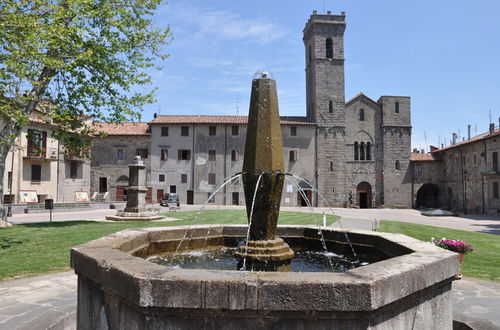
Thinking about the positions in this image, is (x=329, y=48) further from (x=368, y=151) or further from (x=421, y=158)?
(x=421, y=158)

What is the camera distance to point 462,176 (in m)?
40.0

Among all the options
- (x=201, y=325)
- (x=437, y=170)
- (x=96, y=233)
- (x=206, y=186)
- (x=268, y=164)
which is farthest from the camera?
(x=437, y=170)

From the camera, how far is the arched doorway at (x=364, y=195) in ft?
137

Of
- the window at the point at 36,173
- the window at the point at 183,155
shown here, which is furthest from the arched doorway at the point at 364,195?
the window at the point at 36,173

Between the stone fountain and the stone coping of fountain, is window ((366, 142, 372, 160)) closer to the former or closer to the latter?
the stone fountain

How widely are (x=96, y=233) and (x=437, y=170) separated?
43.2m

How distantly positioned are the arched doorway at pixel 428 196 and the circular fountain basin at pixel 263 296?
46.2 meters

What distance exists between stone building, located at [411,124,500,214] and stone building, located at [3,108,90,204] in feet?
133

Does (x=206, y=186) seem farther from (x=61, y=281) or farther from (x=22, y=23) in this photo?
(x=61, y=281)

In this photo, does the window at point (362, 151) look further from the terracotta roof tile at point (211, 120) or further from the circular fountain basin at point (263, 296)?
the circular fountain basin at point (263, 296)

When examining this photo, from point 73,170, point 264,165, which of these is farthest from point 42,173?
point 264,165

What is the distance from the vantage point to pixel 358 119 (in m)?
42.6

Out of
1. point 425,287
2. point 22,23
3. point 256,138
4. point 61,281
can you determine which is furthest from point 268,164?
point 22,23

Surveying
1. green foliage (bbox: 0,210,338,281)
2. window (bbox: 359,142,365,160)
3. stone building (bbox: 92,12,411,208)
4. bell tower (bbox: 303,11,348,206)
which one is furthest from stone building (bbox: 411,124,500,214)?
green foliage (bbox: 0,210,338,281)
